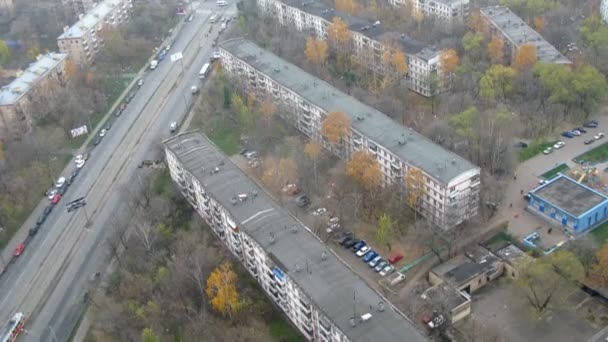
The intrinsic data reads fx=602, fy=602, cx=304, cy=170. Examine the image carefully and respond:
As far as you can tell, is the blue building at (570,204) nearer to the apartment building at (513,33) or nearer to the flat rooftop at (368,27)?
the apartment building at (513,33)

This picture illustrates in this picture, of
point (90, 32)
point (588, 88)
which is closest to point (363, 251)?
point (588, 88)

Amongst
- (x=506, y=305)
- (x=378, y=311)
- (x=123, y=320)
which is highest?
(x=378, y=311)

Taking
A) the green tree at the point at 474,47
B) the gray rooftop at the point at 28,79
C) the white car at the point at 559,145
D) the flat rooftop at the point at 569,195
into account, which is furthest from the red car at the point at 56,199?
the green tree at the point at 474,47

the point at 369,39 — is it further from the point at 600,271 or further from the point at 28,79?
the point at 600,271

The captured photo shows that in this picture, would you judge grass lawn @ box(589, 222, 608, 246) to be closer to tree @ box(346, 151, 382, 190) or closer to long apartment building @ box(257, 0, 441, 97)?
tree @ box(346, 151, 382, 190)

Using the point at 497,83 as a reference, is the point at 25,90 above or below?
above

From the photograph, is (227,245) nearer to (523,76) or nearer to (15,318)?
(15,318)

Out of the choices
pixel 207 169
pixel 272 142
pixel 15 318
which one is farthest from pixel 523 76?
pixel 15 318
